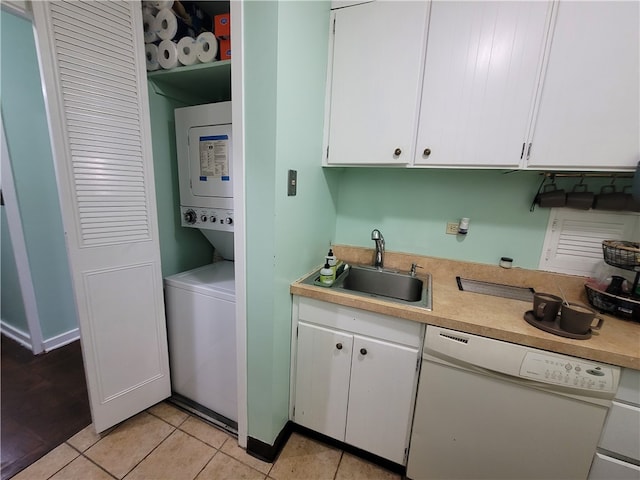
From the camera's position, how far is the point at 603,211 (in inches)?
50.8

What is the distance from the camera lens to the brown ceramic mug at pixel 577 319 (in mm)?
927

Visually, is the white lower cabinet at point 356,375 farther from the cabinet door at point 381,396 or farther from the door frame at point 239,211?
the door frame at point 239,211

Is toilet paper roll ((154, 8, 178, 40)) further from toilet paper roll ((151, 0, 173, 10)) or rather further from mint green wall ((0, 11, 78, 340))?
mint green wall ((0, 11, 78, 340))

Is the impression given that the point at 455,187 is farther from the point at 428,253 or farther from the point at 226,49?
the point at 226,49

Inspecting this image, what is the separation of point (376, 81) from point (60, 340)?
10.1 feet

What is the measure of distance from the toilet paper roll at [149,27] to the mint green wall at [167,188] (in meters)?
0.22

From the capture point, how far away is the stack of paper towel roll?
Answer: 4.34 feet

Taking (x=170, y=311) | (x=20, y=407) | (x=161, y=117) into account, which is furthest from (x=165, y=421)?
(x=161, y=117)

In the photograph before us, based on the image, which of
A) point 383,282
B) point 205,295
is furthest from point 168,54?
point 383,282

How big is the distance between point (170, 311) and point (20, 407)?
3.46ft

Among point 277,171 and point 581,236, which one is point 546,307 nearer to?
point 581,236

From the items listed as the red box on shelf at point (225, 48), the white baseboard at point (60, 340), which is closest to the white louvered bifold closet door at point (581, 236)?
the red box on shelf at point (225, 48)

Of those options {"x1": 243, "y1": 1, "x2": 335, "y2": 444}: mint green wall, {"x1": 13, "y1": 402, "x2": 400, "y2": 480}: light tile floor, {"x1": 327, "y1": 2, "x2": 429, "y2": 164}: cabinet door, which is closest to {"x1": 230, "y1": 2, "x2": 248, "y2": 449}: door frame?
{"x1": 243, "y1": 1, "x2": 335, "y2": 444}: mint green wall

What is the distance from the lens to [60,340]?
219cm
